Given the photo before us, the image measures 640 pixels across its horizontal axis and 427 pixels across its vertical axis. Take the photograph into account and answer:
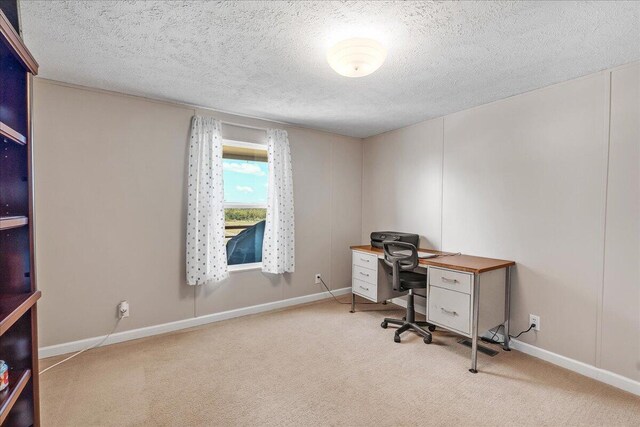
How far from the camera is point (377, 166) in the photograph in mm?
4133

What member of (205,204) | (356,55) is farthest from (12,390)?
(356,55)

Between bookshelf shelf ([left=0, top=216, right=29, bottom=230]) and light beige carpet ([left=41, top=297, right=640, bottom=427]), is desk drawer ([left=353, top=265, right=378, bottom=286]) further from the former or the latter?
bookshelf shelf ([left=0, top=216, right=29, bottom=230])

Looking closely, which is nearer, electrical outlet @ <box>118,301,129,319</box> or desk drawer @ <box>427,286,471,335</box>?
desk drawer @ <box>427,286,471,335</box>

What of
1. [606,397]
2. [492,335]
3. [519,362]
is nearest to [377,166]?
[492,335]

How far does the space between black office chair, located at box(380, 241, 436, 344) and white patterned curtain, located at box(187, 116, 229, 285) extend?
1718mm

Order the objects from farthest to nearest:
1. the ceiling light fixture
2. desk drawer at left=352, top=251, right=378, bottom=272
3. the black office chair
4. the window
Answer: the window, desk drawer at left=352, top=251, right=378, bottom=272, the black office chair, the ceiling light fixture

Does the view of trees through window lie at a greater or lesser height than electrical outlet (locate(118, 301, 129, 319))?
greater

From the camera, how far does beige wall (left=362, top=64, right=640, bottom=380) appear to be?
2062mm

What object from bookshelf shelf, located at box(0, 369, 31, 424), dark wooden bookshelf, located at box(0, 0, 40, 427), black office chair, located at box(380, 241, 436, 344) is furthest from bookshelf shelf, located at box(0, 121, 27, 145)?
black office chair, located at box(380, 241, 436, 344)

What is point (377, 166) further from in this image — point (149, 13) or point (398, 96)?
point (149, 13)

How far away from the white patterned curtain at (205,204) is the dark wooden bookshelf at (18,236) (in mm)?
1688

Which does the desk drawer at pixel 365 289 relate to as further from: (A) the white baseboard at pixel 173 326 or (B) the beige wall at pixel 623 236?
(B) the beige wall at pixel 623 236

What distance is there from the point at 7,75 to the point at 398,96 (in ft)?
8.18

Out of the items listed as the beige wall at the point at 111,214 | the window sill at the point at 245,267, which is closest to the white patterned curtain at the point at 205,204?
the beige wall at the point at 111,214
